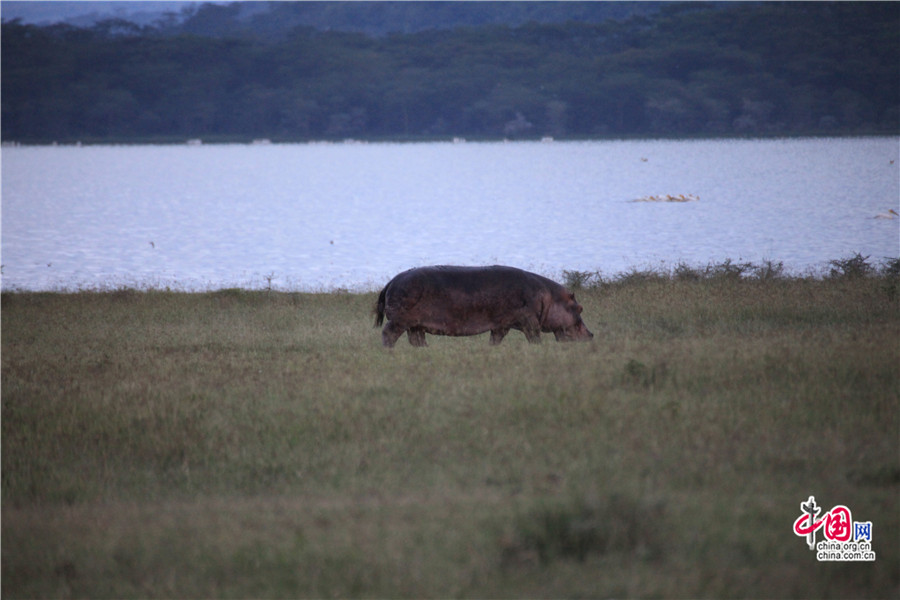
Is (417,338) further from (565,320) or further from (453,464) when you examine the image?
(453,464)

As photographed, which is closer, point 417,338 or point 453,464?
point 453,464

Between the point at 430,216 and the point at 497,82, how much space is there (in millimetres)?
98049

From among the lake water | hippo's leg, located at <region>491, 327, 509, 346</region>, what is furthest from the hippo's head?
the lake water

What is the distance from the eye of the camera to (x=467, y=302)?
1218 centimetres

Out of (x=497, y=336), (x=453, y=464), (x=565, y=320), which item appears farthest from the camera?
(x=497, y=336)

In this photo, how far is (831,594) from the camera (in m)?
4.98

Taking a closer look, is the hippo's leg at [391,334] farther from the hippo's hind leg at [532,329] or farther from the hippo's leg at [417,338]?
the hippo's hind leg at [532,329]

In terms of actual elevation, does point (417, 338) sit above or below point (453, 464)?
above

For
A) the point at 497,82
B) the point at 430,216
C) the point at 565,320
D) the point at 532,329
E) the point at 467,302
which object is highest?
the point at 497,82

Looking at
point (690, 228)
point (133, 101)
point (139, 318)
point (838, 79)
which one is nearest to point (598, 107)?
point (838, 79)

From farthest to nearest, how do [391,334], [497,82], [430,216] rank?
[497,82], [430,216], [391,334]

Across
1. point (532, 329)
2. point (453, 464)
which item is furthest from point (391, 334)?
point (453, 464)

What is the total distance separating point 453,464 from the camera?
295 inches

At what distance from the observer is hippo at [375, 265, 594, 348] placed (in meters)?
12.2
